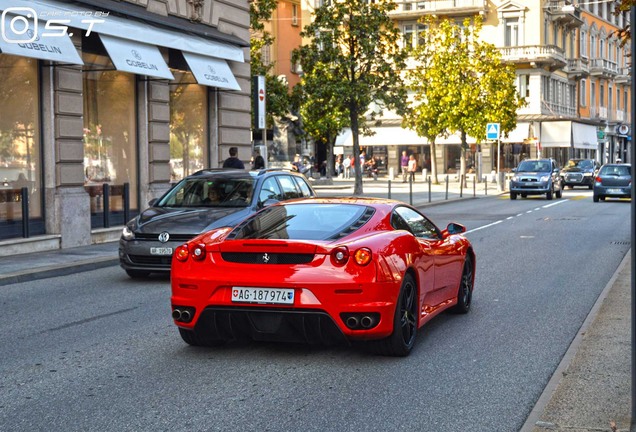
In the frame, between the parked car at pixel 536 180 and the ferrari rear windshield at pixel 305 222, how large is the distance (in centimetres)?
3337

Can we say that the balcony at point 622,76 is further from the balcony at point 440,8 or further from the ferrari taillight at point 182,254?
the ferrari taillight at point 182,254

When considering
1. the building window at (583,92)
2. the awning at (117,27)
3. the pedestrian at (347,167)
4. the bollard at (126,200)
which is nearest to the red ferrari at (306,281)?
the awning at (117,27)

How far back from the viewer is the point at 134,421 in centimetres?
587

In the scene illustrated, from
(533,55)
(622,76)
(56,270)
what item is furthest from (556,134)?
(56,270)

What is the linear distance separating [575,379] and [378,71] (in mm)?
31137

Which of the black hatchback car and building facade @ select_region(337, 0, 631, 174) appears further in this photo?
building facade @ select_region(337, 0, 631, 174)

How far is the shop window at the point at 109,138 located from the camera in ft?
66.8

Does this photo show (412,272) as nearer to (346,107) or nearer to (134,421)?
(134,421)

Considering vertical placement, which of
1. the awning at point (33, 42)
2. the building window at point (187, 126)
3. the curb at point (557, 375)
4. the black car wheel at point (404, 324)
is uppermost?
the awning at point (33, 42)

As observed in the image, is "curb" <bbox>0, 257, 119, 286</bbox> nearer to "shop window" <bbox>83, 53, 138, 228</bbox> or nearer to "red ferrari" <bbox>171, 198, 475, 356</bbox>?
"shop window" <bbox>83, 53, 138, 228</bbox>

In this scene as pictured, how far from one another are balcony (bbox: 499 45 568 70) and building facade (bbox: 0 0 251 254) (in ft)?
145

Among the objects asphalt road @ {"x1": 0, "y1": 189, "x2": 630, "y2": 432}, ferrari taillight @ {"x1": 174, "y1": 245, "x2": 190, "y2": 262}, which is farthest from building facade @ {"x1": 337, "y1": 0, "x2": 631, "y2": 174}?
ferrari taillight @ {"x1": 174, "y1": 245, "x2": 190, "y2": 262}

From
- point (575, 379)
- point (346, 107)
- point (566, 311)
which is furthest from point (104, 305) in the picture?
point (346, 107)

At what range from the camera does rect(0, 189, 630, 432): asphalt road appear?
598 centimetres
